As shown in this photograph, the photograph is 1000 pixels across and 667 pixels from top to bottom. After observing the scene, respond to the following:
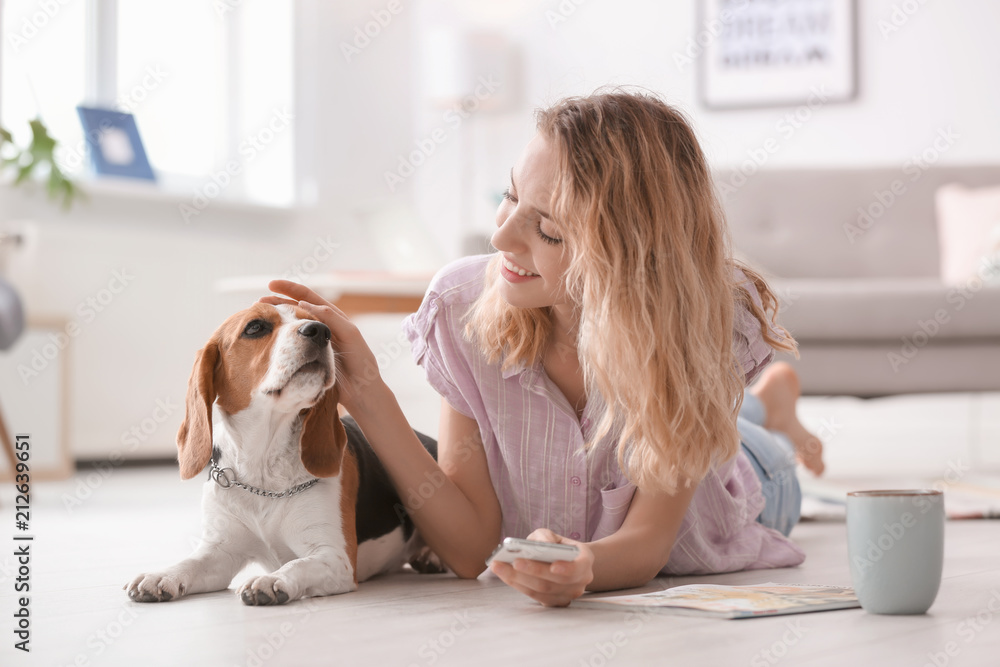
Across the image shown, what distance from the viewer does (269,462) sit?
1.46 meters

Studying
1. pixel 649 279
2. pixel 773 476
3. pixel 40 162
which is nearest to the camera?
pixel 649 279

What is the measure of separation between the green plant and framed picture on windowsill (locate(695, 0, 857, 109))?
9.63 feet

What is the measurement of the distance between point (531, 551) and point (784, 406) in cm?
131

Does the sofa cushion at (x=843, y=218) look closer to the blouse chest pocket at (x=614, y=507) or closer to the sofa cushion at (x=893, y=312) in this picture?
the sofa cushion at (x=893, y=312)

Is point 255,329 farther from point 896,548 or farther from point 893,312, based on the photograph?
point 893,312

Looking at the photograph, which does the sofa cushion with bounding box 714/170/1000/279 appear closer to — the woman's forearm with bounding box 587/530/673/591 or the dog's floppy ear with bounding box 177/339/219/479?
the woman's forearm with bounding box 587/530/673/591

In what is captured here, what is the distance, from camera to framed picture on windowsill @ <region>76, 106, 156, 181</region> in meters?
4.01

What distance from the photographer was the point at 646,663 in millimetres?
1056

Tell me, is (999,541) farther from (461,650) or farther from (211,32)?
(211,32)

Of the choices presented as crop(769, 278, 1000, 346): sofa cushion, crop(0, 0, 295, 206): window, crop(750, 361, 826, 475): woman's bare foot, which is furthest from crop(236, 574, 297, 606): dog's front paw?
crop(0, 0, 295, 206): window

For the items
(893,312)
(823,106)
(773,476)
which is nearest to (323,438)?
(773,476)

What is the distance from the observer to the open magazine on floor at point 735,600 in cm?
127

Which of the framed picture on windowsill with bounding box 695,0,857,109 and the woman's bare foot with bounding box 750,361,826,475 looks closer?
the woman's bare foot with bounding box 750,361,826,475

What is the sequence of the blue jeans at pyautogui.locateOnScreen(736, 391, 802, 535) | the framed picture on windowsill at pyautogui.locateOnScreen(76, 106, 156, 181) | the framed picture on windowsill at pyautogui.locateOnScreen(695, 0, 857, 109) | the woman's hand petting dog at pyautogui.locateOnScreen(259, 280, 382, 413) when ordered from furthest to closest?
the framed picture on windowsill at pyautogui.locateOnScreen(695, 0, 857, 109), the framed picture on windowsill at pyautogui.locateOnScreen(76, 106, 156, 181), the blue jeans at pyautogui.locateOnScreen(736, 391, 802, 535), the woman's hand petting dog at pyautogui.locateOnScreen(259, 280, 382, 413)
